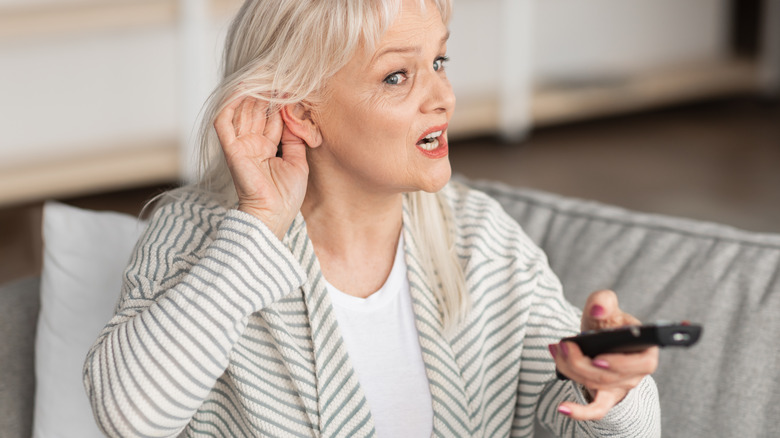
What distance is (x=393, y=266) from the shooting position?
1354 millimetres

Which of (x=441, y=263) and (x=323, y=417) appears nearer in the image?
(x=323, y=417)

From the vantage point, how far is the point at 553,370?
1317 millimetres

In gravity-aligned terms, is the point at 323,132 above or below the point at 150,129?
above

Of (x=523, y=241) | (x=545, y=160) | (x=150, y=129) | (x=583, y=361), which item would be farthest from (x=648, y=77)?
(x=583, y=361)

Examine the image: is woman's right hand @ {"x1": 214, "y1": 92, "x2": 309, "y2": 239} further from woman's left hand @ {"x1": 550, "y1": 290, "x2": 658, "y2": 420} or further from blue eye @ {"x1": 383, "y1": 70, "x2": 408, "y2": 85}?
woman's left hand @ {"x1": 550, "y1": 290, "x2": 658, "y2": 420}

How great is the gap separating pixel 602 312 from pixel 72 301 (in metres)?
0.91

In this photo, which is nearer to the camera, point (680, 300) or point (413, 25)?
point (413, 25)

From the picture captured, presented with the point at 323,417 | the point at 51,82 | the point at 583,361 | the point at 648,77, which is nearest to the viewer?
the point at 583,361

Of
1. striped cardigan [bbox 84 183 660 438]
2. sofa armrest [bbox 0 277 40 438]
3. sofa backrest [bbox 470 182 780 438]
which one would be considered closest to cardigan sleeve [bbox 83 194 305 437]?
striped cardigan [bbox 84 183 660 438]

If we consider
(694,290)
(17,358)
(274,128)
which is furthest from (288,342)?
(694,290)

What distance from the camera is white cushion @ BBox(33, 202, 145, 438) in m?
1.46

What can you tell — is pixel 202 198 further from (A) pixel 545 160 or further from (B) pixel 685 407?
(A) pixel 545 160

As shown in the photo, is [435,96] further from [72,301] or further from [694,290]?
[72,301]

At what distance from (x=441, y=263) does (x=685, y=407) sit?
44 centimetres
